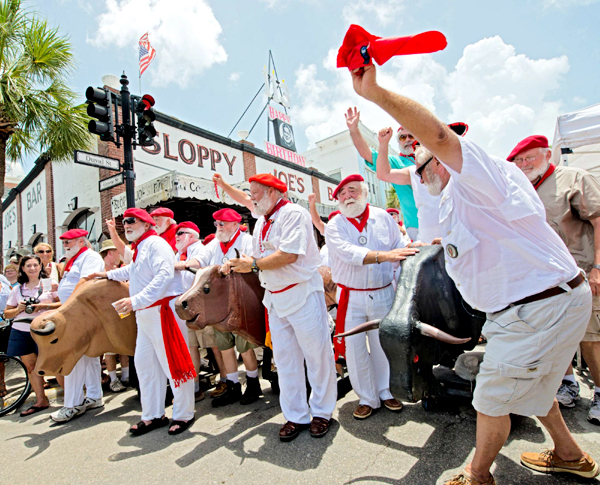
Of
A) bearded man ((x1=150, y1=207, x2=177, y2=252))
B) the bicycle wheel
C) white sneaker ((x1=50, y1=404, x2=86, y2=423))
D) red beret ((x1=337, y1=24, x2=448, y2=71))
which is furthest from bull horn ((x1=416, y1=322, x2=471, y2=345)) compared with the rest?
the bicycle wheel

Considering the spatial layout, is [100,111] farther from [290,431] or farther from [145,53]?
[145,53]

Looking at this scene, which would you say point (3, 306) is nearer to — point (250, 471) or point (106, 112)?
point (106, 112)

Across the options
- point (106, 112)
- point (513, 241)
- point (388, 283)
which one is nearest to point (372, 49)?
point (513, 241)

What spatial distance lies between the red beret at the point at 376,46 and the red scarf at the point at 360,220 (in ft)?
6.75

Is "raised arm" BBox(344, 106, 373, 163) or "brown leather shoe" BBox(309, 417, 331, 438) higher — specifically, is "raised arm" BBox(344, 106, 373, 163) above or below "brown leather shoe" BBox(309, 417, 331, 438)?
above

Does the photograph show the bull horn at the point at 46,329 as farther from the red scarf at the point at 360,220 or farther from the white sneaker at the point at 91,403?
the red scarf at the point at 360,220

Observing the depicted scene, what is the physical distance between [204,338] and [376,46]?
389 cm

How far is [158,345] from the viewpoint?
3.63m

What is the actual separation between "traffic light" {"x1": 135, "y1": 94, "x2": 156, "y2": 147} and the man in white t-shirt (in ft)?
18.7

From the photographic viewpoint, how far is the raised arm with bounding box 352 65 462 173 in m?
1.49

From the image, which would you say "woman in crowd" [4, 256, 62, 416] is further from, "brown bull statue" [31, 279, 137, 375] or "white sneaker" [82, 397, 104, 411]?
"brown bull statue" [31, 279, 137, 375]

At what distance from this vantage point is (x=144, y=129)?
635 cm

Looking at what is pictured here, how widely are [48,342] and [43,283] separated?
1.83 meters

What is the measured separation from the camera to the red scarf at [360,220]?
11.5ft
